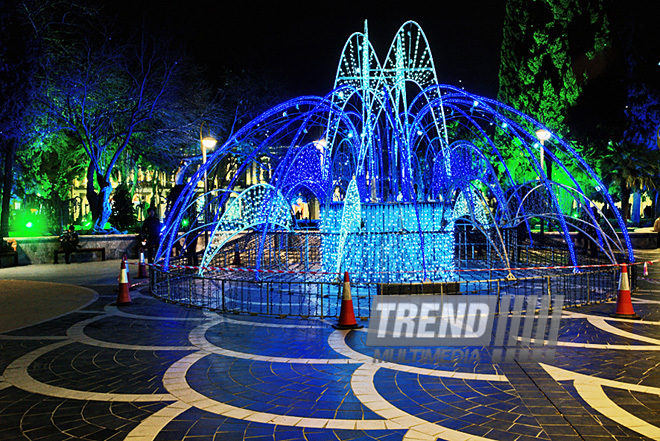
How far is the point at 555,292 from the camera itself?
11516mm

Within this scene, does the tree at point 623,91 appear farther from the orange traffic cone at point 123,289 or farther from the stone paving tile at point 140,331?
the stone paving tile at point 140,331

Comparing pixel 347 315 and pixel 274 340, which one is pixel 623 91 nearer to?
pixel 347 315

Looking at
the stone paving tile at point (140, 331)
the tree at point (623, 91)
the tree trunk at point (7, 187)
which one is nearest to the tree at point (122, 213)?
the tree trunk at point (7, 187)

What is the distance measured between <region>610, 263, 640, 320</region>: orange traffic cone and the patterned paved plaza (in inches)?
23.5

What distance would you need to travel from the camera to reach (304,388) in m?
5.52

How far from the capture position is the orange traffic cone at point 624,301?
8.96 meters

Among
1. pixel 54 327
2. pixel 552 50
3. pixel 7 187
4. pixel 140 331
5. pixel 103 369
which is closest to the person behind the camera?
pixel 103 369

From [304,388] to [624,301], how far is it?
6478mm

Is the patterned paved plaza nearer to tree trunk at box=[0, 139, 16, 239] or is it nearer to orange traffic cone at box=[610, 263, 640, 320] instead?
orange traffic cone at box=[610, 263, 640, 320]

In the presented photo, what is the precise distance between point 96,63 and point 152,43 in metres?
3.25

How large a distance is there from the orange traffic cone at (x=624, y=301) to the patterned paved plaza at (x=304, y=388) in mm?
596

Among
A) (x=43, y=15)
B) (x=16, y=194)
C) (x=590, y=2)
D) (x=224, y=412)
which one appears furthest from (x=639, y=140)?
(x=16, y=194)

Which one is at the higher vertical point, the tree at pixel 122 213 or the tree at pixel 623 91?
the tree at pixel 623 91

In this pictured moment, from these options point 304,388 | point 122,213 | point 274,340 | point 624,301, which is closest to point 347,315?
point 274,340
